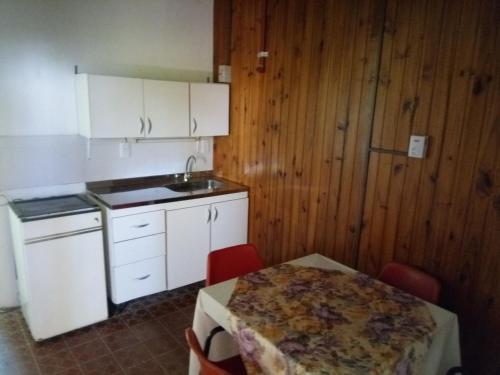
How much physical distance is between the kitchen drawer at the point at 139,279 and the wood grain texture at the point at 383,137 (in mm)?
912

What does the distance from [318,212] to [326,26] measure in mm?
1275

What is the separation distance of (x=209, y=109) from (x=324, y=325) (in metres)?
2.22

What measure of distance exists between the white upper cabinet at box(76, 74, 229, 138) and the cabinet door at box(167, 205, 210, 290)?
0.69 m

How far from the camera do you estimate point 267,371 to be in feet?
4.16

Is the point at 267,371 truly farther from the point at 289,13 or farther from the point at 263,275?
the point at 289,13

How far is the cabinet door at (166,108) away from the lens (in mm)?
2748

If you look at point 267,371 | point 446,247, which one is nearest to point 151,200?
point 267,371

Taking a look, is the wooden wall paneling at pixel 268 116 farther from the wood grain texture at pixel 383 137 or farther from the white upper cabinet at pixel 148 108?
the white upper cabinet at pixel 148 108

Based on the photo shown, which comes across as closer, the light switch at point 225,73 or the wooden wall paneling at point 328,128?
the wooden wall paneling at point 328,128

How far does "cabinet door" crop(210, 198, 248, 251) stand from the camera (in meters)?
3.02

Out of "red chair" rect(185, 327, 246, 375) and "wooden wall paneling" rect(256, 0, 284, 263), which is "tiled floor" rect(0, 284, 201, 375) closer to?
"red chair" rect(185, 327, 246, 375)

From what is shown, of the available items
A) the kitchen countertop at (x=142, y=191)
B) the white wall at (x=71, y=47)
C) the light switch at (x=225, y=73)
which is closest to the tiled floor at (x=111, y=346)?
the kitchen countertop at (x=142, y=191)

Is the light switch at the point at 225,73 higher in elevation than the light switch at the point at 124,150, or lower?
higher

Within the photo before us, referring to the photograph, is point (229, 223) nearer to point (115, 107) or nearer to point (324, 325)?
point (115, 107)
